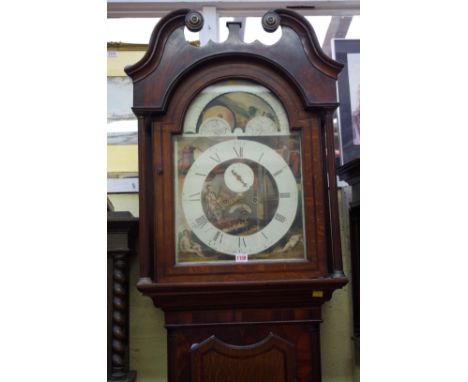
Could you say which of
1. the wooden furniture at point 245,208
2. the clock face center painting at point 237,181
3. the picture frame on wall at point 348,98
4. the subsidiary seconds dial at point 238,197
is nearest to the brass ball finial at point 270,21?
the wooden furniture at point 245,208

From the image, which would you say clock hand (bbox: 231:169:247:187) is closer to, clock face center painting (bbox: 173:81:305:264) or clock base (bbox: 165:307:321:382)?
clock face center painting (bbox: 173:81:305:264)

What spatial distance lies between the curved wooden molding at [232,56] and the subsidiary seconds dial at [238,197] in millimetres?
143

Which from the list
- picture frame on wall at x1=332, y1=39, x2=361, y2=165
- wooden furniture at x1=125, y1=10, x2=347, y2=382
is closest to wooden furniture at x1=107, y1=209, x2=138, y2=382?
wooden furniture at x1=125, y1=10, x2=347, y2=382

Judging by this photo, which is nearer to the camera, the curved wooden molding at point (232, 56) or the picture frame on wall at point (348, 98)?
the curved wooden molding at point (232, 56)

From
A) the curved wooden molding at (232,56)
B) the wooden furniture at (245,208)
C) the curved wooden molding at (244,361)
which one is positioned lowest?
the curved wooden molding at (244,361)

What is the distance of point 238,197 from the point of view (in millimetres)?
982

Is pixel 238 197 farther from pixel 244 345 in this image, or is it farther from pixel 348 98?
pixel 348 98

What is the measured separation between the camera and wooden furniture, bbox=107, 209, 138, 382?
1100mm

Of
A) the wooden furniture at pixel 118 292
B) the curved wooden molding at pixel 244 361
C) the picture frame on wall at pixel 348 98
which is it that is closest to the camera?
the curved wooden molding at pixel 244 361

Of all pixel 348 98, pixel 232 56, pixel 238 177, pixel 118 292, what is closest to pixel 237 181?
pixel 238 177

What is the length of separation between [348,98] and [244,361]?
839 millimetres

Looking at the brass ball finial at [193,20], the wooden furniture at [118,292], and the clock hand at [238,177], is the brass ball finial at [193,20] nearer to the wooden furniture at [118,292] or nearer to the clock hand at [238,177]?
the clock hand at [238,177]

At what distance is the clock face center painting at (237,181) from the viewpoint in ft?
3.17

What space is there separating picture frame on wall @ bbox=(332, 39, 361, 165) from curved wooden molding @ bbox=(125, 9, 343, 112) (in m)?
0.43
